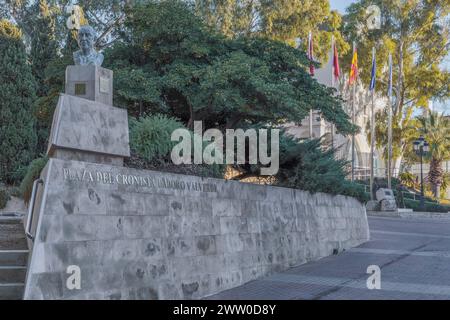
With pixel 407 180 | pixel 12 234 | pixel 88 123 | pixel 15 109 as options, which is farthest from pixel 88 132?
pixel 407 180

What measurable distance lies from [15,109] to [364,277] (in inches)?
511

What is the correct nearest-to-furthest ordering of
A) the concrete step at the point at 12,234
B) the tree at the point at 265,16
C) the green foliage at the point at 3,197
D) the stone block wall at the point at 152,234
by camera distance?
the stone block wall at the point at 152,234, the concrete step at the point at 12,234, the green foliage at the point at 3,197, the tree at the point at 265,16

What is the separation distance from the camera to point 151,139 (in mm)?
10047

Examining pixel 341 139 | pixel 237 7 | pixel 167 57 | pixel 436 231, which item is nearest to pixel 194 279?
pixel 167 57

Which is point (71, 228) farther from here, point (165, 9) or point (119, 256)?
point (165, 9)

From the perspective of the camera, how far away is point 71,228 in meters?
6.98

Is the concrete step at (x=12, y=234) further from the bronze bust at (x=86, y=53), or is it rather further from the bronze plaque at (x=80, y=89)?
the bronze bust at (x=86, y=53)

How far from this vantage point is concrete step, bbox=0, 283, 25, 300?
22.8 feet

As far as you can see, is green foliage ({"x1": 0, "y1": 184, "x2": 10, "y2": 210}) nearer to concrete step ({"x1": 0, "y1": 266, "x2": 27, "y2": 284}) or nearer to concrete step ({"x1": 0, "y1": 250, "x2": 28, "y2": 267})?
concrete step ({"x1": 0, "y1": 250, "x2": 28, "y2": 267})

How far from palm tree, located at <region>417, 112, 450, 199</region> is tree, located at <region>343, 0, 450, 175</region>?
1.69m

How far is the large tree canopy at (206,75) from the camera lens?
1334 centimetres

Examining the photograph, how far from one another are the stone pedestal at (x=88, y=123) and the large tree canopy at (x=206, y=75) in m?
4.58

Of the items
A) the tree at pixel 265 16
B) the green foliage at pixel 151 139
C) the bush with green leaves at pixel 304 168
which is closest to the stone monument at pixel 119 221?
the green foliage at pixel 151 139

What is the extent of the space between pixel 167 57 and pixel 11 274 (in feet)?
29.5
